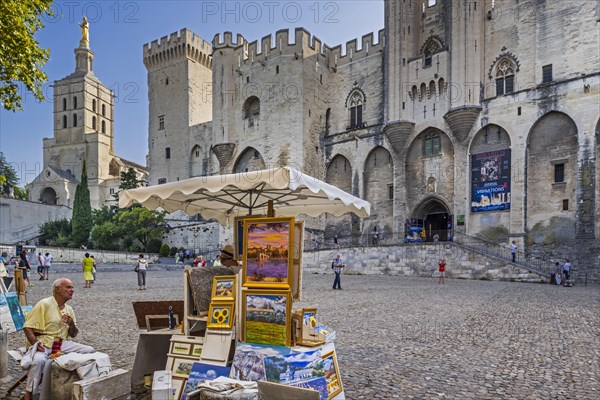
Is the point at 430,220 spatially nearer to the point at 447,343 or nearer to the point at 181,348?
the point at 447,343

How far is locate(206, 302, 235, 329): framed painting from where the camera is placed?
4543mm

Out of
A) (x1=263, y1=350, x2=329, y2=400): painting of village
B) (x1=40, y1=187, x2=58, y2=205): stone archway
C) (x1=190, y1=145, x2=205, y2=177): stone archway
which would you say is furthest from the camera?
(x1=40, y1=187, x2=58, y2=205): stone archway

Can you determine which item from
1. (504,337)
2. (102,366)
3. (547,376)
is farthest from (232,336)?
(504,337)

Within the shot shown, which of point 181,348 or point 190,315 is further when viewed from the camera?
point 190,315

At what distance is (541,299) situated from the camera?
1435 cm

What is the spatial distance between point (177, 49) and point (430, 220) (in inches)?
1320

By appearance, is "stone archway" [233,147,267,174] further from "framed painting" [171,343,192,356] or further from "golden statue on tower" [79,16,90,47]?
"golden statue on tower" [79,16,90,47]

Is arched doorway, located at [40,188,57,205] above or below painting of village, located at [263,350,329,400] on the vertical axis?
above

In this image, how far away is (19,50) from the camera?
25.8ft

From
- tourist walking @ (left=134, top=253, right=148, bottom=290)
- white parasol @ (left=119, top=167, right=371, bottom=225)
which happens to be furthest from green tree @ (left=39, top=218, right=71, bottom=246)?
white parasol @ (left=119, top=167, right=371, bottom=225)

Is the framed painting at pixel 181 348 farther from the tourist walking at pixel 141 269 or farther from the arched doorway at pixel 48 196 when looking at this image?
the arched doorway at pixel 48 196

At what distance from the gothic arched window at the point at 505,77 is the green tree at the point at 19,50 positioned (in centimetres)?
2693

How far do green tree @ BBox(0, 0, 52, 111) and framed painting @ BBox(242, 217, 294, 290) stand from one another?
618 cm

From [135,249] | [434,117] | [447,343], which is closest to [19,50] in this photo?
[447,343]
